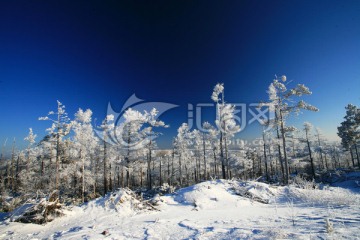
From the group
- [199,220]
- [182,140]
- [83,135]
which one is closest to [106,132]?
[83,135]

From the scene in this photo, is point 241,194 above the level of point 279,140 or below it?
below

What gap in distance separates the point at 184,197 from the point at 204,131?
2646cm

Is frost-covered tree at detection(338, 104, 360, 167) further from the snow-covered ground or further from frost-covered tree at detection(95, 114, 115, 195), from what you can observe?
Result: frost-covered tree at detection(95, 114, 115, 195)

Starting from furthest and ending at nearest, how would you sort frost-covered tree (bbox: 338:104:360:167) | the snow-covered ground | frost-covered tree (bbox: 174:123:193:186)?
frost-covered tree (bbox: 174:123:193:186) < frost-covered tree (bbox: 338:104:360:167) < the snow-covered ground

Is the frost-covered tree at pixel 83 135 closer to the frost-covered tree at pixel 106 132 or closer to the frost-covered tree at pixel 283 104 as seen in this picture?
the frost-covered tree at pixel 106 132

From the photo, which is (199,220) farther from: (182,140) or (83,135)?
(182,140)

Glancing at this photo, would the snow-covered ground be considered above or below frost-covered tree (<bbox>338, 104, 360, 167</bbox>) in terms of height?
below

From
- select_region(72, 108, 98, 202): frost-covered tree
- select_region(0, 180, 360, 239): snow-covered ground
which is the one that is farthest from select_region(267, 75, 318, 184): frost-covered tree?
select_region(72, 108, 98, 202): frost-covered tree

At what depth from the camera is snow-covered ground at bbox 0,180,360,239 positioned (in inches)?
158

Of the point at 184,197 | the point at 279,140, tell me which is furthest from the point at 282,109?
the point at 184,197

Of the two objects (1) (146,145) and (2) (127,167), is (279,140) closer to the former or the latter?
(1) (146,145)

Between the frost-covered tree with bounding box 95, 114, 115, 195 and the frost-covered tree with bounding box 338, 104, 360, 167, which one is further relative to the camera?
the frost-covered tree with bounding box 338, 104, 360, 167

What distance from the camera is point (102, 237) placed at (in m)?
4.38

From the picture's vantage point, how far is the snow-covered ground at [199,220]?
4.01 meters
